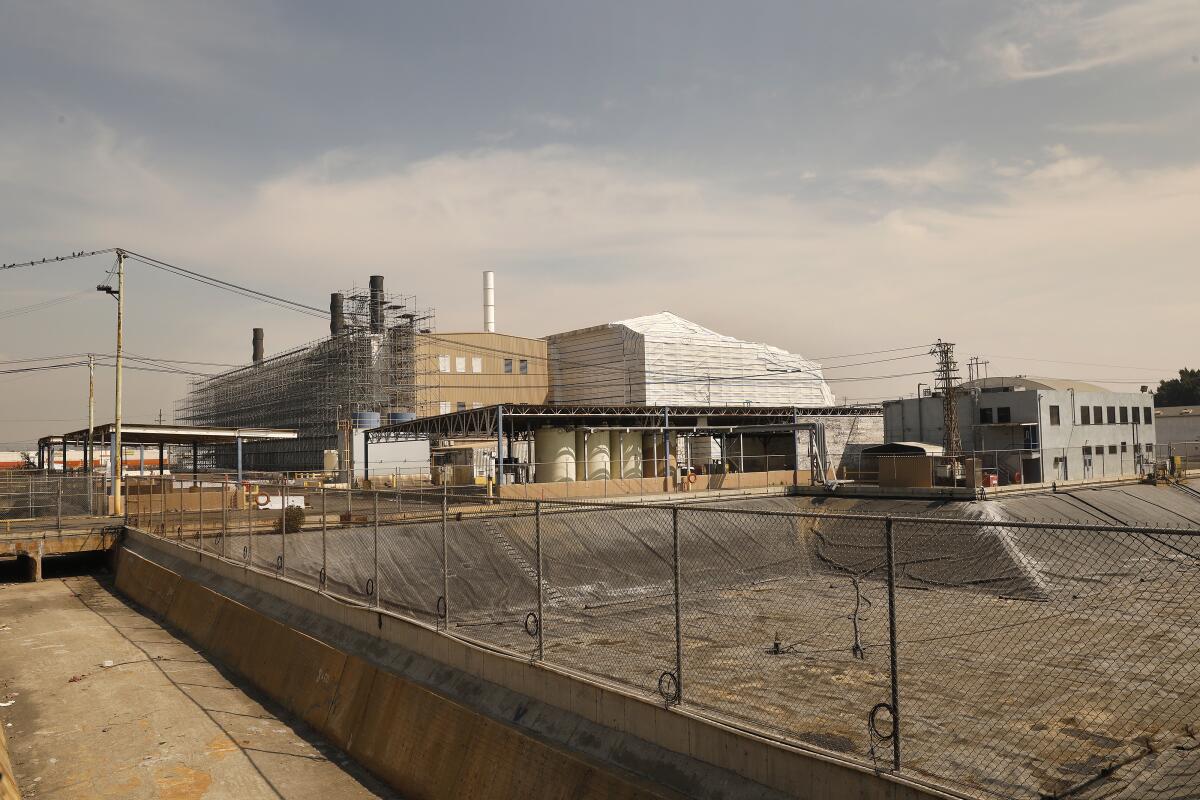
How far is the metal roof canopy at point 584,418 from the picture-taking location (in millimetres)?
45406

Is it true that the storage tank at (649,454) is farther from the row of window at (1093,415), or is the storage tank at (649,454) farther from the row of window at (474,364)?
the row of window at (474,364)

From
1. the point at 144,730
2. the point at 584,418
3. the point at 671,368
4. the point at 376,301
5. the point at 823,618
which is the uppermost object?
the point at 376,301

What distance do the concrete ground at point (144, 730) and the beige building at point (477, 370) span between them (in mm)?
60125

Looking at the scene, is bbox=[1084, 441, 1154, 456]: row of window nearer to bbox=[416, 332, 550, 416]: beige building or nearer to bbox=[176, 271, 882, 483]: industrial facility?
bbox=[176, 271, 882, 483]: industrial facility

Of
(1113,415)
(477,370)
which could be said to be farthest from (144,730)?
(1113,415)

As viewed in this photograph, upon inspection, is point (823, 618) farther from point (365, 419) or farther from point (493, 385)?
point (493, 385)

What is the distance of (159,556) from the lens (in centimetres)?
2330

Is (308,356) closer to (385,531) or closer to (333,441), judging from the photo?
(333,441)

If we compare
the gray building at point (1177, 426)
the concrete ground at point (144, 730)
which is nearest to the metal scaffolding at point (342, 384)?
the concrete ground at point (144, 730)

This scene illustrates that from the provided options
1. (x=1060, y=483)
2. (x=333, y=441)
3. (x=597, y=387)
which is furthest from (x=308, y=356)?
→ (x=1060, y=483)

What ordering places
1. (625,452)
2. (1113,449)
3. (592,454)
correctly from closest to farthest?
(592,454), (625,452), (1113,449)

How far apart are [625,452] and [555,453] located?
236 inches

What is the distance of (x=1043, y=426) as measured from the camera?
56219mm

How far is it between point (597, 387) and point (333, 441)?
1007 inches
